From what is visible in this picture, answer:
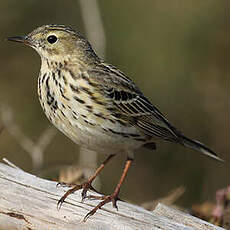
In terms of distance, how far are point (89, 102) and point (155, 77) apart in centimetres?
471

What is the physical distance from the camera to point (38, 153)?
7.41 meters

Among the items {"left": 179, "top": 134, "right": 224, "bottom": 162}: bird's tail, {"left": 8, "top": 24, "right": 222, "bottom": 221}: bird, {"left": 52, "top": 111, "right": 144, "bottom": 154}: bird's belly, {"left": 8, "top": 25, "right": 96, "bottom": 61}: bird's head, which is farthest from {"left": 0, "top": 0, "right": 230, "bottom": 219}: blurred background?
{"left": 52, "top": 111, "right": 144, "bottom": 154}: bird's belly

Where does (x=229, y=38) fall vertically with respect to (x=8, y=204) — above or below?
above

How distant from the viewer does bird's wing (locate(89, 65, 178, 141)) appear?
6098mm

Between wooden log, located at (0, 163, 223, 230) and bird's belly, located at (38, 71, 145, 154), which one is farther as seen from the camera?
bird's belly, located at (38, 71, 145, 154)

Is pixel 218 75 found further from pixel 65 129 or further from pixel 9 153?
pixel 65 129

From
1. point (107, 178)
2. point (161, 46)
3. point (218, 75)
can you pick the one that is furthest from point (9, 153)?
point (218, 75)

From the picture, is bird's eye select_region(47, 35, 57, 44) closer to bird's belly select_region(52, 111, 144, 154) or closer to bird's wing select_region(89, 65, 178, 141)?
bird's wing select_region(89, 65, 178, 141)

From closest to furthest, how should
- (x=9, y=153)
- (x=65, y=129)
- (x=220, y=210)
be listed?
(x=65, y=129) → (x=220, y=210) → (x=9, y=153)

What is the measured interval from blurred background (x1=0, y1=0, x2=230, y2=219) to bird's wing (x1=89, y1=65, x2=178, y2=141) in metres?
3.70

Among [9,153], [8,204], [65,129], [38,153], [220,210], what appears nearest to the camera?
[8,204]

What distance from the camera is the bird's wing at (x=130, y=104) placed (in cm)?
610

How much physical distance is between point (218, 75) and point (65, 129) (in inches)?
213

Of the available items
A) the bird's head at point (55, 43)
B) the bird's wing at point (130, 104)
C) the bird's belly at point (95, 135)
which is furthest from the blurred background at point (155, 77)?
the bird's belly at point (95, 135)
